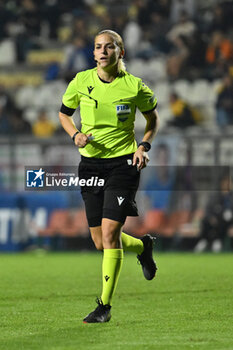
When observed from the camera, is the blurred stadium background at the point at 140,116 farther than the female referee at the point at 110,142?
Yes

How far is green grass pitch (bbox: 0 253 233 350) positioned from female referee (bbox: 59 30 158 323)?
483 mm

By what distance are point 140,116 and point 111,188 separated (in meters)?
11.6

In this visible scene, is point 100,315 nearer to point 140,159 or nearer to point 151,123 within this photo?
point 140,159

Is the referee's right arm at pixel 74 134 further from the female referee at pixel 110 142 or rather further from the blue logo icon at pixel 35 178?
the blue logo icon at pixel 35 178

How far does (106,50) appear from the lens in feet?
17.4

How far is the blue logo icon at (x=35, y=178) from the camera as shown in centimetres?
621

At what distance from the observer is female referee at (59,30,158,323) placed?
17.5 ft

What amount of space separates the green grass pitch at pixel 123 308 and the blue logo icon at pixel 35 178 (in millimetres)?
→ 994

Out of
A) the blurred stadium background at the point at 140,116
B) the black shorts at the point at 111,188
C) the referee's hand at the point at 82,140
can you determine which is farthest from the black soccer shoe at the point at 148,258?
the blurred stadium background at the point at 140,116

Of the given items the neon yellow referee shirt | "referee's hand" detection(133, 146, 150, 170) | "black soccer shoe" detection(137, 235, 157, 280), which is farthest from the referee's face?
"black soccer shoe" detection(137, 235, 157, 280)

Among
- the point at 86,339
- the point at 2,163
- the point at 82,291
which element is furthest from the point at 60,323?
the point at 2,163

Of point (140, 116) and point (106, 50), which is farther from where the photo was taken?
point (140, 116)

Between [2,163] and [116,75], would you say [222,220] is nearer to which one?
[2,163]

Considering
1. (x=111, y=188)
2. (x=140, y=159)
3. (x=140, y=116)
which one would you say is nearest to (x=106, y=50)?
(x=140, y=159)
